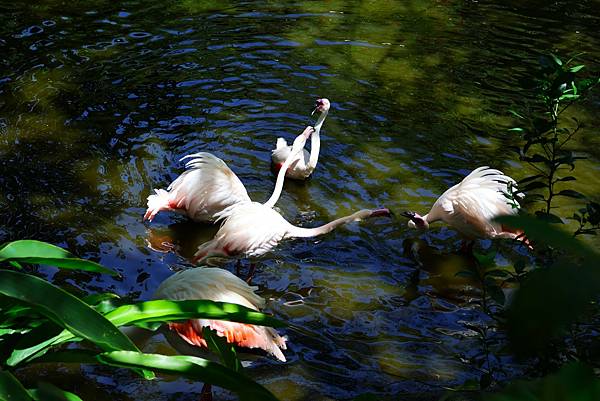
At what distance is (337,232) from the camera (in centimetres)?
395

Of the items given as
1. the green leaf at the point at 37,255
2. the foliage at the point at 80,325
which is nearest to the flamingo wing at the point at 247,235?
the foliage at the point at 80,325

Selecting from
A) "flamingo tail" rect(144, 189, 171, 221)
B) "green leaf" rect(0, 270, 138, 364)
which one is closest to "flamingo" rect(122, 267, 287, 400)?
"green leaf" rect(0, 270, 138, 364)

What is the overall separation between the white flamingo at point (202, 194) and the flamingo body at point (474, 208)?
0.95m

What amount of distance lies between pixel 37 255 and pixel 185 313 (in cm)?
45

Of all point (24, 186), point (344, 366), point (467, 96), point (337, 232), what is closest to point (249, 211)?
point (337, 232)

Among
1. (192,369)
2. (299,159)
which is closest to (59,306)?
(192,369)

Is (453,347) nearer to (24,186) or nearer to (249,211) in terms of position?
(249,211)

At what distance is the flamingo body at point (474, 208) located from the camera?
12.2 feet

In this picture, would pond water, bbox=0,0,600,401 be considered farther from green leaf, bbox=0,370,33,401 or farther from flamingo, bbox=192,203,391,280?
green leaf, bbox=0,370,33,401

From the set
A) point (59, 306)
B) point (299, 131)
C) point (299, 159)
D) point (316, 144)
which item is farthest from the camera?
point (299, 131)

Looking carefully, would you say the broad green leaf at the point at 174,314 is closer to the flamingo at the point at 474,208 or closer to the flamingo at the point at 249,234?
the flamingo at the point at 249,234

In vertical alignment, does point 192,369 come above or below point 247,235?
above

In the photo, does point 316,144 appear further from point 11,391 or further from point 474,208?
point 11,391

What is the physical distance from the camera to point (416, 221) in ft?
12.5
